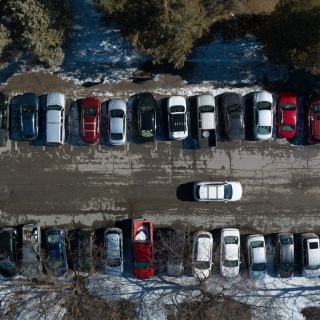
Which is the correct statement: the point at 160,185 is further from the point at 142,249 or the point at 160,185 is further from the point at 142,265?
the point at 142,265

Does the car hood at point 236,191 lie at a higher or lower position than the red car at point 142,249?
higher

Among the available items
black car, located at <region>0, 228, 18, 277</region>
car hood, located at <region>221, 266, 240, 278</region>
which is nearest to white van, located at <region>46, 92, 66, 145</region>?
black car, located at <region>0, 228, 18, 277</region>

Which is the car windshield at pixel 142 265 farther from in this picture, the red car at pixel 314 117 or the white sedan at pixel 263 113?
the red car at pixel 314 117

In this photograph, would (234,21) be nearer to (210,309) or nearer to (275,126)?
(275,126)

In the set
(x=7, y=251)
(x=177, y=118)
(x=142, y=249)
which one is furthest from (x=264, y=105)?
(x=7, y=251)

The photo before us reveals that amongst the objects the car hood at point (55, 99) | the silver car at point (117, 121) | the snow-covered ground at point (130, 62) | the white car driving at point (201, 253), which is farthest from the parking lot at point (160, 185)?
the snow-covered ground at point (130, 62)

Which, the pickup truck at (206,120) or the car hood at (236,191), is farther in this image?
the car hood at (236,191)
